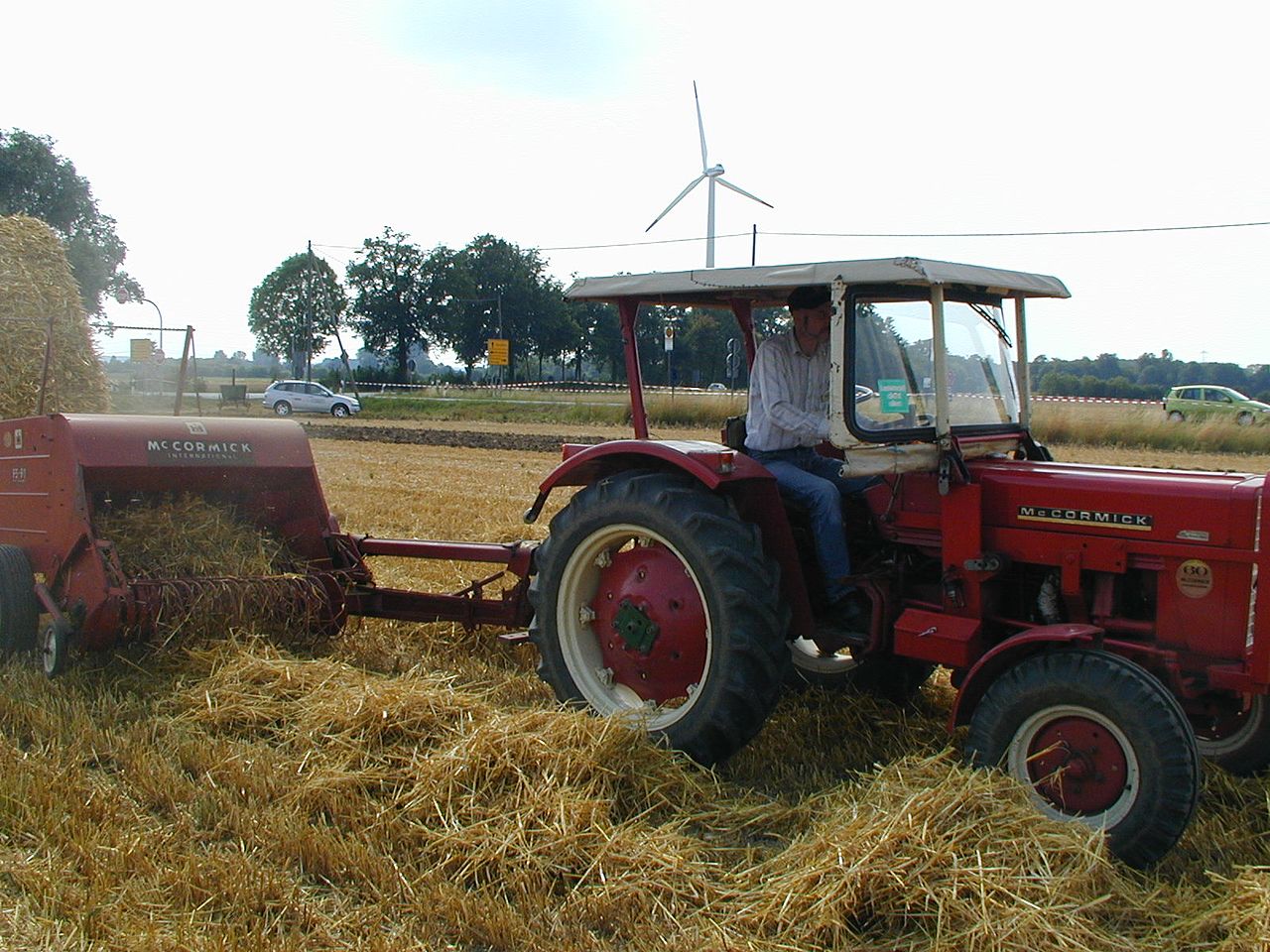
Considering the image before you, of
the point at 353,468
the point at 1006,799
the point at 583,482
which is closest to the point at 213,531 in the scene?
the point at 583,482

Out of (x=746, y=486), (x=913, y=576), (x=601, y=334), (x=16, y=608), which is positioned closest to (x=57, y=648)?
(x=16, y=608)

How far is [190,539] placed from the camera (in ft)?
19.2

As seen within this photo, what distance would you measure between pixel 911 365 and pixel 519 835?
7.35 ft

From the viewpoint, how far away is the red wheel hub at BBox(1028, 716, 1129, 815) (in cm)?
350

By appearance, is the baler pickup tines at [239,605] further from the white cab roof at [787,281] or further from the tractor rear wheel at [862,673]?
the tractor rear wheel at [862,673]

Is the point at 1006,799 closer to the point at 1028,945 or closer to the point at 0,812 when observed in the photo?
the point at 1028,945

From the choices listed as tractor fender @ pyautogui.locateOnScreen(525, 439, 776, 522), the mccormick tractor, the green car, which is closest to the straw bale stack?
the mccormick tractor

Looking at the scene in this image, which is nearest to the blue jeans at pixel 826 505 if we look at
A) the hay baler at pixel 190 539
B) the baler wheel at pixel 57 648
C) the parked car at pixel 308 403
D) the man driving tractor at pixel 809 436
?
the man driving tractor at pixel 809 436

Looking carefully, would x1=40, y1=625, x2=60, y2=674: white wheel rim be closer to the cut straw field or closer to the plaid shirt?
the cut straw field

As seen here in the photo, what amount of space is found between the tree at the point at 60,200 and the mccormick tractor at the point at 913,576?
150 feet

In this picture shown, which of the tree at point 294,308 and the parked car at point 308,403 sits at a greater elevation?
the tree at point 294,308

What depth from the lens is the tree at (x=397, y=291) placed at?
2773 inches

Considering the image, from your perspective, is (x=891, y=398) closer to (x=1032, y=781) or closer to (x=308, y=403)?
(x=1032, y=781)

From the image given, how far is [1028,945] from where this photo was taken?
2859mm
